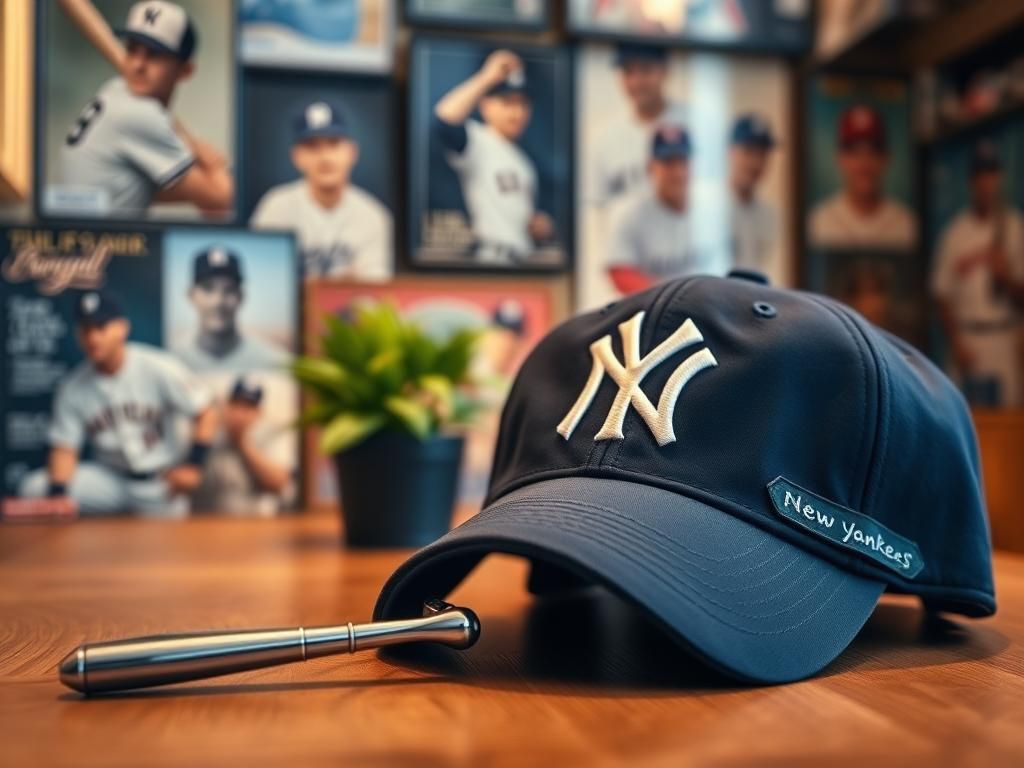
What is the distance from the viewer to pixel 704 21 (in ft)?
4.21

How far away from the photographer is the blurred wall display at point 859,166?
1335mm

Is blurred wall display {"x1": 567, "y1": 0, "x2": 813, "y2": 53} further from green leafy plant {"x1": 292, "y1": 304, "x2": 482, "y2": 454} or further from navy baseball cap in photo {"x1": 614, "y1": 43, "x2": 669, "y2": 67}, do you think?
green leafy plant {"x1": 292, "y1": 304, "x2": 482, "y2": 454}

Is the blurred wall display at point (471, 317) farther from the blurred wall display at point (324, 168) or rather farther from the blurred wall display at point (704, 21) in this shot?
the blurred wall display at point (704, 21)

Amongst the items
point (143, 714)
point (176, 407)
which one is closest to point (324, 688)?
point (143, 714)

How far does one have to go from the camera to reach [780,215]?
134 centimetres

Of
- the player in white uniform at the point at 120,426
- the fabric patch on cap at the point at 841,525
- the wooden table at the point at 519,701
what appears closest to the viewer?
the wooden table at the point at 519,701

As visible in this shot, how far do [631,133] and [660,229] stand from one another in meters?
→ 0.13

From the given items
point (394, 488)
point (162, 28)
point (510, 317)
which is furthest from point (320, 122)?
point (394, 488)

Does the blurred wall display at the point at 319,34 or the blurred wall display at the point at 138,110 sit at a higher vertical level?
the blurred wall display at the point at 319,34

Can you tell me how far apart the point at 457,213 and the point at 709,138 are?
36cm

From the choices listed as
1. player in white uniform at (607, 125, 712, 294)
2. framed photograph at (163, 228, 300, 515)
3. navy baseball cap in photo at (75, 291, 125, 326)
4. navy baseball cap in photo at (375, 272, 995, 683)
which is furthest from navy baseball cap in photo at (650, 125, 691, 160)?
navy baseball cap in photo at (375, 272, 995, 683)

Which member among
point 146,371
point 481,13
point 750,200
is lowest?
point 146,371

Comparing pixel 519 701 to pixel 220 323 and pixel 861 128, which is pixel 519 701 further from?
pixel 861 128

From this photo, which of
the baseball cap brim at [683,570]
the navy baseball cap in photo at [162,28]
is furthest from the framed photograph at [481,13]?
the baseball cap brim at [683,570]
